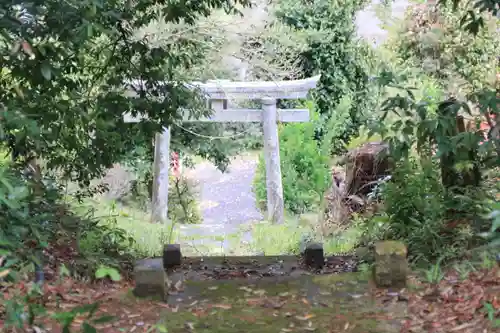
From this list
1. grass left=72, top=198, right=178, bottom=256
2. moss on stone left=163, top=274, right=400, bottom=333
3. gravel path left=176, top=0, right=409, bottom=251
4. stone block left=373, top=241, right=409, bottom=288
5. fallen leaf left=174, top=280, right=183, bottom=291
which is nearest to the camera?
moss on stone left=163, top=274, right=400, bottom=333

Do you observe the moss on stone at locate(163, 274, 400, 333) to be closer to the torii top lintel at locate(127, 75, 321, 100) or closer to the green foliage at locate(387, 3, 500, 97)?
the torii top lintel at locate(127, 75, 321, 100)

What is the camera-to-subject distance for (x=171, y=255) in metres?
5.53

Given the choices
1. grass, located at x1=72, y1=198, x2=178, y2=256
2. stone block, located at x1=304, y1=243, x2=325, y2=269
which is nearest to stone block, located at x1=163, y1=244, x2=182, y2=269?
grass, located at x1=72, y1=198, x2=178, y2=256

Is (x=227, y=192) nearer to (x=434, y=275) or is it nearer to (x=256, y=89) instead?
(x=256, y=89)

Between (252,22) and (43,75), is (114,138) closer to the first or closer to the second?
(43,75)

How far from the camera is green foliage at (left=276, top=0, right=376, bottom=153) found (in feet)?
42.0

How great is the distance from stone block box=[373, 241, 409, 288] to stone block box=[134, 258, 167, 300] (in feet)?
4.04

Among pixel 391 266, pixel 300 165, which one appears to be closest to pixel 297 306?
pixel 391 266

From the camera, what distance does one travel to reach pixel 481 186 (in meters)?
4.75

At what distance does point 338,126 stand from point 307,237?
4.86 metres

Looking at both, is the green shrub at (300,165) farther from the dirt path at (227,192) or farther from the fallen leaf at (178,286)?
the fallen leaf at (178,286)

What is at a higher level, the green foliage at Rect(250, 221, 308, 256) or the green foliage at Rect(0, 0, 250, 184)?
the green foliage at Rect(0, 0, 250, 184)

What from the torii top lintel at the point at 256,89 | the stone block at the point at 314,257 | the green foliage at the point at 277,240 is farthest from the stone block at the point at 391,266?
the torii top lintel at the point at 256,89

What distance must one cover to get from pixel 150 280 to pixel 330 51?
985 centimetres
